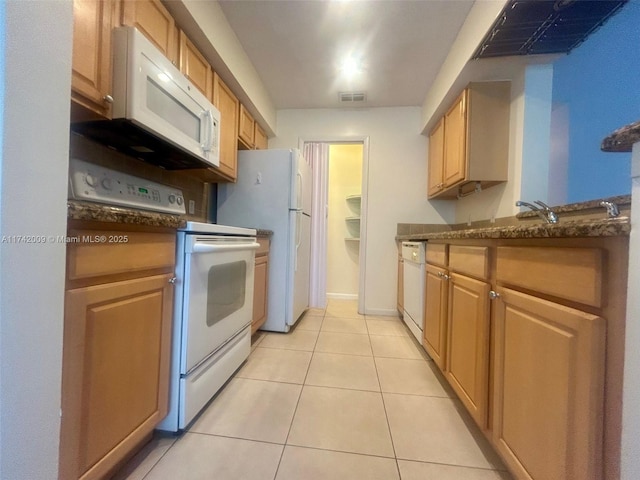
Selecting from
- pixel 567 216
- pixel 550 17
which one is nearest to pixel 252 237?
pixel 567 216


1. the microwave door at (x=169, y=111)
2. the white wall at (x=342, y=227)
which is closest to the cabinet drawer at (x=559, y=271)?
the microwave door at (x=169, y=111)

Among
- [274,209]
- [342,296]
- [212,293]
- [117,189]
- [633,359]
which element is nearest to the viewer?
[633,359]

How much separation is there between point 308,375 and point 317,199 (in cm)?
211

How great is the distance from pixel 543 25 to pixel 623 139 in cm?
146

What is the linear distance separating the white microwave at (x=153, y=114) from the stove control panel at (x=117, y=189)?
0.17 m

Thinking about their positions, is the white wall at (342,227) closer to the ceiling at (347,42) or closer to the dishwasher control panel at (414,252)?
the ceiling at (347,42)

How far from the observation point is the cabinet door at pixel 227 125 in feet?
6.49

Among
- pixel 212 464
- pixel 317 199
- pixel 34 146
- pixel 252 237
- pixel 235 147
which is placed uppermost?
pixel 235 147

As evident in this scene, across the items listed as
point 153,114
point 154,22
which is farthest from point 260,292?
point 154,22

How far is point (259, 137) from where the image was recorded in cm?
284

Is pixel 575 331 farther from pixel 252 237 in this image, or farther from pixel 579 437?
pixel 252 237

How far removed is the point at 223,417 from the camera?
47.9 inches

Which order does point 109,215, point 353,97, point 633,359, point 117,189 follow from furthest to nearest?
1. point 353,97
2. point 117,189
3. point 109,215
4. point 633,359

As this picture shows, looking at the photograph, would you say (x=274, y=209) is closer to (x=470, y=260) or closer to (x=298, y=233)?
(x=298, y=233)
